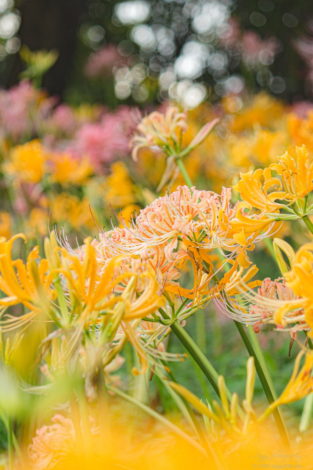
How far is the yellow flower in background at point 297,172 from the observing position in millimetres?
611

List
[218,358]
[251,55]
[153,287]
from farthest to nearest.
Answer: [251,55] < [218,358] < [153,287]

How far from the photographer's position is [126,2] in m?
4.82

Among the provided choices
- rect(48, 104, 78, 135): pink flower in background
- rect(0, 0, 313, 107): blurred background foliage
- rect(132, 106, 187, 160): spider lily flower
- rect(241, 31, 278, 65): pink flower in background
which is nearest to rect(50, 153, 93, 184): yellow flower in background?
rect(48, 104, 78, 135): pink flower in background

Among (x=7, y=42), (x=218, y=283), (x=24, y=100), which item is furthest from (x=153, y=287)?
(x=7, y=42)

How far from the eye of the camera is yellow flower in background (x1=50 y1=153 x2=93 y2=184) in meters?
1.85

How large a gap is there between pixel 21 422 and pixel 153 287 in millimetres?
284

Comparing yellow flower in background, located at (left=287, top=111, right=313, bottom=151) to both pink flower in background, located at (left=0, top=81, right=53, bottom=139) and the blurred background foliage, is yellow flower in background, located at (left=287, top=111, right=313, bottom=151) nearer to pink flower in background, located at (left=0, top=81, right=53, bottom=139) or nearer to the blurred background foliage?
pink flower in background, located at (left=0, top=81, right=53, bottom=139)

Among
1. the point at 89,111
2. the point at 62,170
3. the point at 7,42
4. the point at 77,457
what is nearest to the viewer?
the point at 77,457

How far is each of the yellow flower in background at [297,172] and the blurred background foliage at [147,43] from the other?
10.6ft

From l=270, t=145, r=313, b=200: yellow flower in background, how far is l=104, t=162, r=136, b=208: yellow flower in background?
43.9 inches

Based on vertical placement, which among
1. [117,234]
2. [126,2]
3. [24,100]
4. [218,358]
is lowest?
[218,358]

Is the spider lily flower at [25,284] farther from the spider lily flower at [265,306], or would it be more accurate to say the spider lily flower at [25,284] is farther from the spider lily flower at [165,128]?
the spider lily flower at [165,128]

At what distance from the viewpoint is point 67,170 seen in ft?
6.06

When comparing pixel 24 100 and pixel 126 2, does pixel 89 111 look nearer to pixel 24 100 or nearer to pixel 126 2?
pixel 24 100
